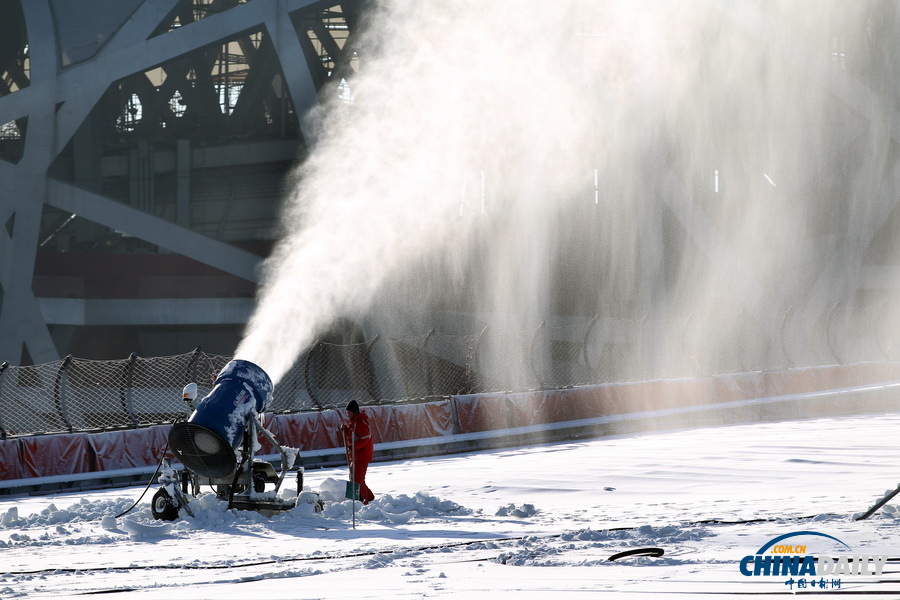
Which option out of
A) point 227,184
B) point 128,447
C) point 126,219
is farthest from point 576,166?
point 128,447

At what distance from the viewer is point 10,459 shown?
13.8 m

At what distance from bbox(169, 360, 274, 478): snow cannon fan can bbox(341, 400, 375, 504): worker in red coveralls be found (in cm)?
101

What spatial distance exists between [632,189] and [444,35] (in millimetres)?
9077

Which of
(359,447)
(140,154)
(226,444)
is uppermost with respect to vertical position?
(140,154)

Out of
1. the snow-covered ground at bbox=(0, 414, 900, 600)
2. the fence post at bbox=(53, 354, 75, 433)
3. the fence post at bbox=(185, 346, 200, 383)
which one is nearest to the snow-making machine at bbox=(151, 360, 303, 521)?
the snow-covered ground at bbox=(0, 414, 900, 600)

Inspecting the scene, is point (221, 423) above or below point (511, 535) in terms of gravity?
above

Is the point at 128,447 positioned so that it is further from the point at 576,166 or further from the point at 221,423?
the point at 576,166

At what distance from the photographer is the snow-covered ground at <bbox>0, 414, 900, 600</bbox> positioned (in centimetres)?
634

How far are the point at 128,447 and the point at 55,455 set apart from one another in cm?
99

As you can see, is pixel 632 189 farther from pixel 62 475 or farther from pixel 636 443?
pixel 62 475

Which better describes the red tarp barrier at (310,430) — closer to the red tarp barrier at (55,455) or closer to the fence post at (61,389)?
the red tarp barrier at (55,455)

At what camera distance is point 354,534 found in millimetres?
9109

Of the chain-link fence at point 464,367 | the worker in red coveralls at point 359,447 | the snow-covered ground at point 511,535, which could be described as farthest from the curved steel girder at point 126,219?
the worker in red coveralls at point 359,447

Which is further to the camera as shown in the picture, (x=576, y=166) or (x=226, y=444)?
(x=576, y=166)
